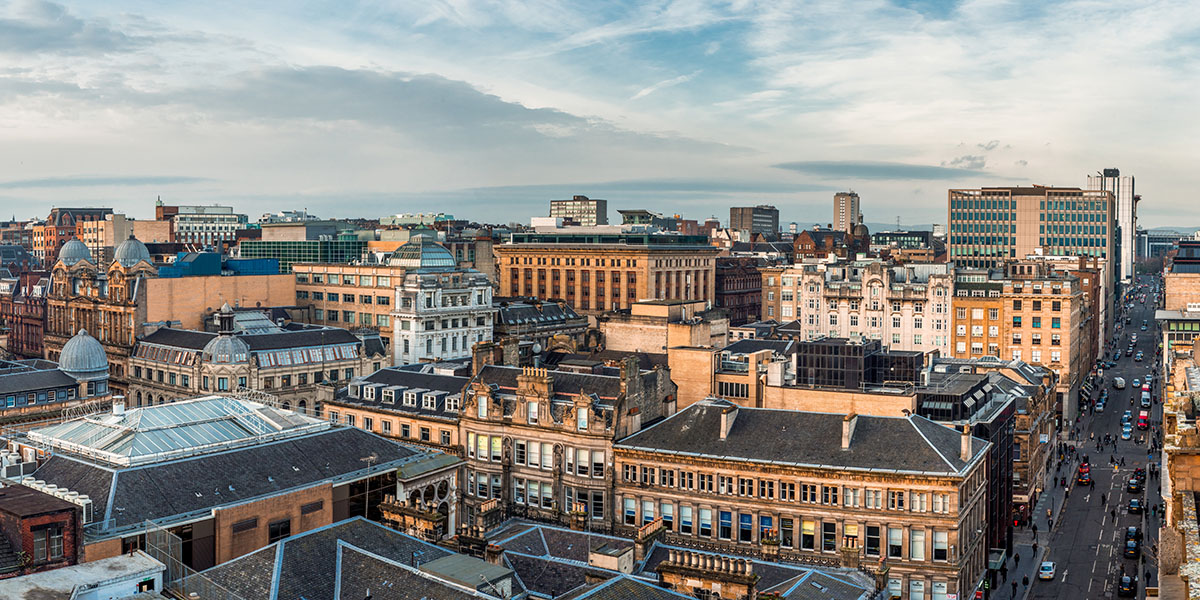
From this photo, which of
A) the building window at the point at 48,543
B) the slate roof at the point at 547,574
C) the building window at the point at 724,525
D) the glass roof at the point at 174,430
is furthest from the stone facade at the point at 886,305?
the building window at the point at 48,543

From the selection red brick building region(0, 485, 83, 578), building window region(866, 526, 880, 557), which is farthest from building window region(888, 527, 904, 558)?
red brick building region(0, 485, 83, 578)

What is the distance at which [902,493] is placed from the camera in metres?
80.9

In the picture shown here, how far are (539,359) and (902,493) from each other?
173 feet

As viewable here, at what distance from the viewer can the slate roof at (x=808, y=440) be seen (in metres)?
82.1

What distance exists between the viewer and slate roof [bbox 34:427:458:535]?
6250 cm

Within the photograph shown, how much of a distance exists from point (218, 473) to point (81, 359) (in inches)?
2776

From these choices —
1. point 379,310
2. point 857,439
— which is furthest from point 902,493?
point 379,310

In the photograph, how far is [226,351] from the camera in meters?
141

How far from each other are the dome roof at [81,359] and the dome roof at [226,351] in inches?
589

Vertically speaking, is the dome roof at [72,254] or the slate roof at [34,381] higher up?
the dome roof at [72,254]

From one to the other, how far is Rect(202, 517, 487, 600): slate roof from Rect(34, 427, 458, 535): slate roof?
11261mm

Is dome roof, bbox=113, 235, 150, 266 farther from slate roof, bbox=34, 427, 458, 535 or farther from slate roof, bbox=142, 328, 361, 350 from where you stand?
slate roof, bbox=34, 427, 458, 535

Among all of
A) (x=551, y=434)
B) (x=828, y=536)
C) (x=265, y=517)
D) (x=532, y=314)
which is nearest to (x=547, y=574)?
(x=265, y=517)

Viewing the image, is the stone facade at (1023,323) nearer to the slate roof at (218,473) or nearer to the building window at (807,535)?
the building window at (807,535)
